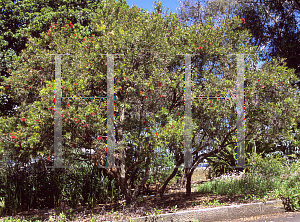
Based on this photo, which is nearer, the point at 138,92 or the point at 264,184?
the point at 138,92

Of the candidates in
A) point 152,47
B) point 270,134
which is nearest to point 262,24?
point 270,134

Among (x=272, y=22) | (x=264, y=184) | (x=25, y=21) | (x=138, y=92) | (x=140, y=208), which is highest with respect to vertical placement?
(x=272, y=22)

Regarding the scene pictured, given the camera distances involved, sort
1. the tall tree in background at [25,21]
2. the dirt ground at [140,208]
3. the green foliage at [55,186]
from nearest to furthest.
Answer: the dirt ground at [140,208]
the green foliage at [55,186]
the tall tree in background at [25,21]

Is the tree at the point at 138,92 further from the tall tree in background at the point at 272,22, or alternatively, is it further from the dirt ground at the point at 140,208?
the tall tree in background at the point at 272,22

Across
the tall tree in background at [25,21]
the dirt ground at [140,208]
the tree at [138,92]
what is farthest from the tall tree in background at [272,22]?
the dirt ground at [140,208]

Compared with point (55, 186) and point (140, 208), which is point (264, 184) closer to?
point (140, 208)

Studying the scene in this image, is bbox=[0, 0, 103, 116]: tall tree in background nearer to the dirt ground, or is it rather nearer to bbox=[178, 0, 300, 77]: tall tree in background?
the dirt ground

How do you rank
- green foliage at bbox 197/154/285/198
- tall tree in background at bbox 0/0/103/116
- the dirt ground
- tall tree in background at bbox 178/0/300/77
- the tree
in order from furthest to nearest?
1. tall tree in background at bbox 178/0/300/77
2. tall tree in background at bbox 0/0/103/116
3. green foliage at bbox 197/154/285/198
4. the dirt ground
5. the tree

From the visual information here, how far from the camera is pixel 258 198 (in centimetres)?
627

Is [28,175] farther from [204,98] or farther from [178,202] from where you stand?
[204,98]

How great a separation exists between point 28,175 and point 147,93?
156 inches

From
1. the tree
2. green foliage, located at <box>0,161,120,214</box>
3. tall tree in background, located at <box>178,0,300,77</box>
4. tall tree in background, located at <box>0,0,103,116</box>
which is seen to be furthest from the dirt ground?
tall tree in background, located at <box>178,0,300,77</box>

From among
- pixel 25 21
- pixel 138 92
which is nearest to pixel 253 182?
pixel 138 92

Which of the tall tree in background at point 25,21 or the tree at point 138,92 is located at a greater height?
the tall tree in background at point 25,21
